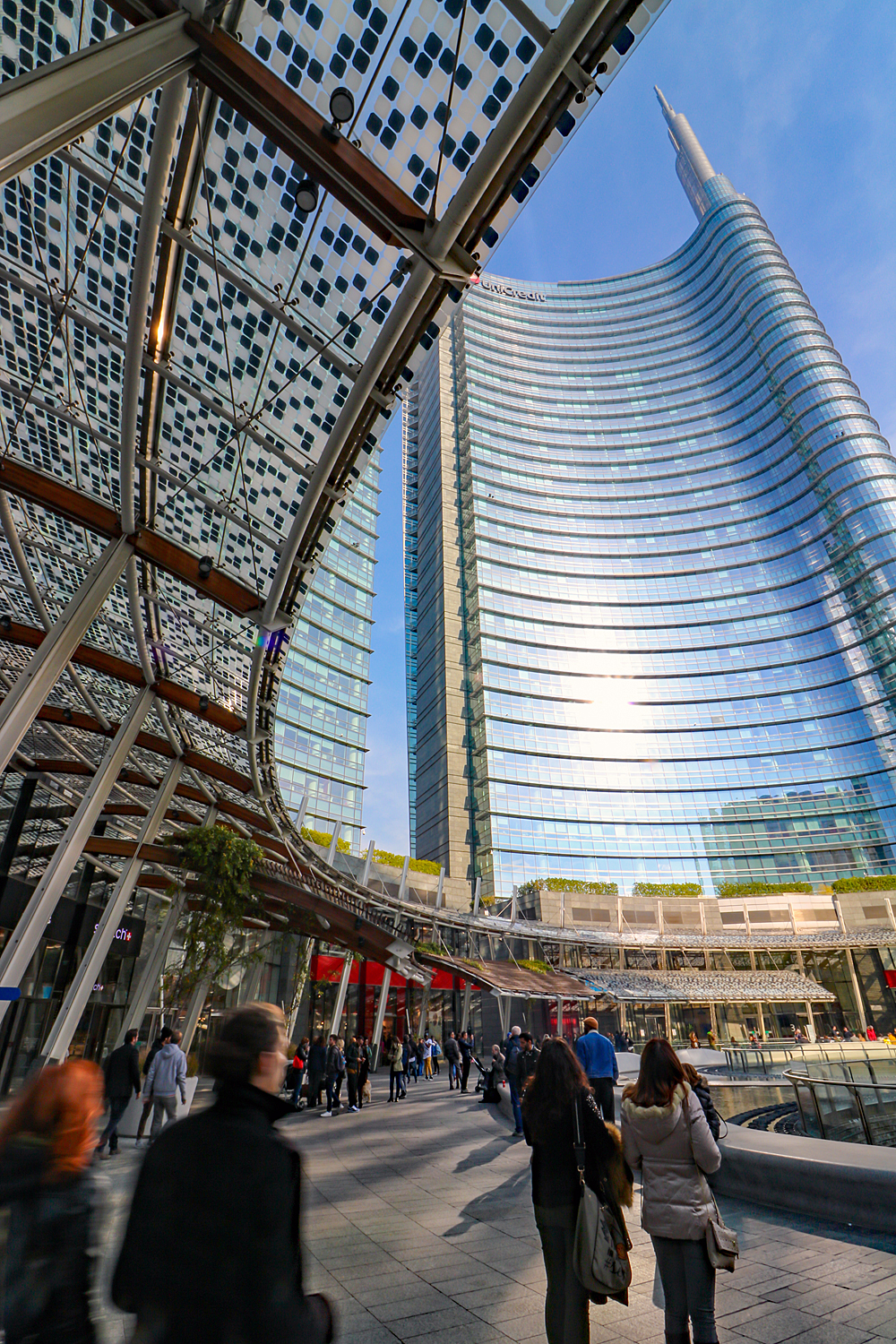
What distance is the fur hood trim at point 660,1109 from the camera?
11.9ft

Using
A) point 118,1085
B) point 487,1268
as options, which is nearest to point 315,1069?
point 118,1085

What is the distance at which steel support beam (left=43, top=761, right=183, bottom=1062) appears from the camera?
14.4 metres

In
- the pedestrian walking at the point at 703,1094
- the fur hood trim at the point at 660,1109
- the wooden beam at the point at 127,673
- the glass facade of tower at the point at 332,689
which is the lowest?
the fur hood trim at the point at 660,1109

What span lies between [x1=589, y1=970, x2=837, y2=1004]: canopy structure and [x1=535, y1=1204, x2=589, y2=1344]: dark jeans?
1593 inches

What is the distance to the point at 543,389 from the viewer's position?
97688 millimetres

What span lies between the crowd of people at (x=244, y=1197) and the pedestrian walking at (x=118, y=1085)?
337 inches

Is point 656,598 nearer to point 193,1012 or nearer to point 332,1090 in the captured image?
point 193,1012

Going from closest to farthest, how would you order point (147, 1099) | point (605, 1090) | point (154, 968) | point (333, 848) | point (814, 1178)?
point (814, 1178), point (605, 1090), point (147, 1099), point (154, 968), point (333, 848)

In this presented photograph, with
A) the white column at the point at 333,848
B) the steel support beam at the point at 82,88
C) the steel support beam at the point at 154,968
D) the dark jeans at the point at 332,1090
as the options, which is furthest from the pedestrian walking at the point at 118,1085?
the white column at the point at 333,848

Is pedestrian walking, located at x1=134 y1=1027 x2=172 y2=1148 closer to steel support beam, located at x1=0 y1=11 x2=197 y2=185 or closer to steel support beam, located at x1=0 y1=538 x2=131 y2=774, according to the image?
steel support beam, located at x1=0 y1=538 x2=131 y2=774

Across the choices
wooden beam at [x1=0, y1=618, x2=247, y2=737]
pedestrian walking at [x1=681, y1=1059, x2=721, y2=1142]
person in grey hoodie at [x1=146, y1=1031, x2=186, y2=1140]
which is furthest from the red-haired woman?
wooden beam at [x1=0, y1=618, x2=247, y2=737]

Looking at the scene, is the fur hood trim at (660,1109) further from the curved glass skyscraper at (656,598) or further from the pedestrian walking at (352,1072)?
the curved glass skyscraper at (656,598)

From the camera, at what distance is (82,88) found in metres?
4.69

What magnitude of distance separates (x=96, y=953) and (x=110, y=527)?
1028cm
